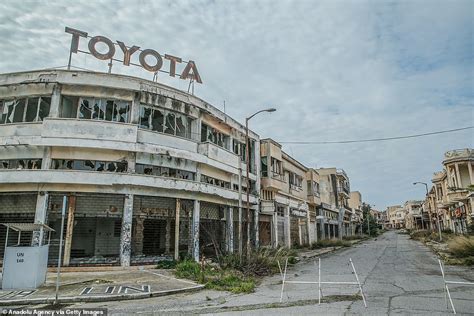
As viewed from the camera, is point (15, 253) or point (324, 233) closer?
point (15, 253)

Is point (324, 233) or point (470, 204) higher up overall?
point (470, 204)

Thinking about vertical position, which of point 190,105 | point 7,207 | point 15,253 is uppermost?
point 190,105

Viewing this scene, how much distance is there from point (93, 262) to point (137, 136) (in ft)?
22.7

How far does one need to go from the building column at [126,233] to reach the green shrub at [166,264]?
62.5 inches

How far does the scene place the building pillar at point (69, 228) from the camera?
16297mm

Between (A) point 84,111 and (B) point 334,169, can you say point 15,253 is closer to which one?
(A) point 84,111

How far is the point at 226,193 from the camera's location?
77.4ft

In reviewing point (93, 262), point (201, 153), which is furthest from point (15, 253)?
point (201, 153)

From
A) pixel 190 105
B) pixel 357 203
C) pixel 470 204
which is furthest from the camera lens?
pixel 357 203

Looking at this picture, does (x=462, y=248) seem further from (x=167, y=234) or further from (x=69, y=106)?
(x=69, y=106)

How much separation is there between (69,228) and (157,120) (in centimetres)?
779

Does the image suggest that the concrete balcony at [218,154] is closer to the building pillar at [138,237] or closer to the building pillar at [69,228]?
the building pillar at [138,237]

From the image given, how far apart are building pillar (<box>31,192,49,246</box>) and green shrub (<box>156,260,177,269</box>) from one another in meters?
5.86

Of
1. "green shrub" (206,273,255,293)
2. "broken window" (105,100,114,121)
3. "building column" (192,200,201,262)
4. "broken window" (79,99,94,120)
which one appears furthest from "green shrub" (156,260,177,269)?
"broken window" (79,99,94,120)
